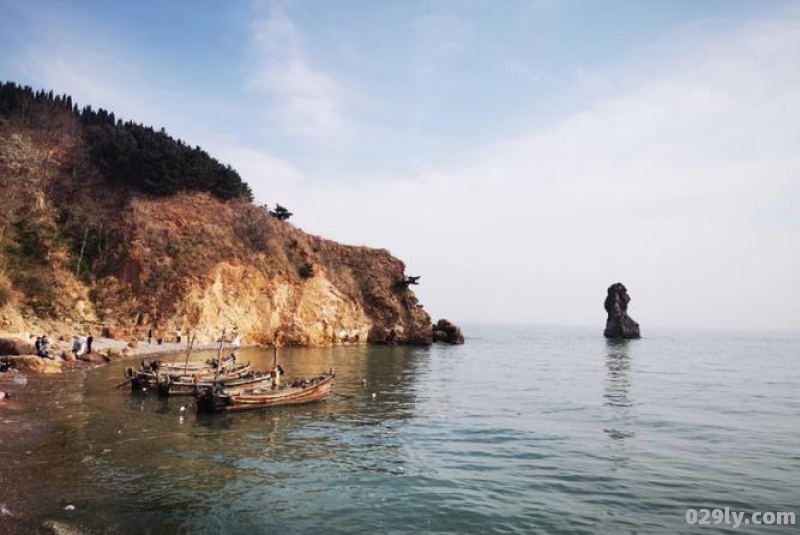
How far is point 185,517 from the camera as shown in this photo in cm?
1229

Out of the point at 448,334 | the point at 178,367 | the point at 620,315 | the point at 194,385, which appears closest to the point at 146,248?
the point at 178,367

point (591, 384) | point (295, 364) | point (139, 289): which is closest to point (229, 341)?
point (139, 289)

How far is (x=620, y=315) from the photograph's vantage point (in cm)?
11931

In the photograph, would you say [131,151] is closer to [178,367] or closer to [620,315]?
[178,367]

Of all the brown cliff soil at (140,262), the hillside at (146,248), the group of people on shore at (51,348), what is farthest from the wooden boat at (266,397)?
the hillside at (146,248)

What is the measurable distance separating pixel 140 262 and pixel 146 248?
216 cm

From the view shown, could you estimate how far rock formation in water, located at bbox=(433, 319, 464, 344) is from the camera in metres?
90.5

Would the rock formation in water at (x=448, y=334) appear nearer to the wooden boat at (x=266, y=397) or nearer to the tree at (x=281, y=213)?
the tree at (x=281, y=213)

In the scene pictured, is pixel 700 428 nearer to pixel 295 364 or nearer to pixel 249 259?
pixel 295 364

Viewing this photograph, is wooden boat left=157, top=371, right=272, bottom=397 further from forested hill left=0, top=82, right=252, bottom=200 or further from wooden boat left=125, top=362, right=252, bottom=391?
forested hill left=0, top=82, right=252, bottom=200

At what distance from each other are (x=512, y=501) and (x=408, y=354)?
164ft

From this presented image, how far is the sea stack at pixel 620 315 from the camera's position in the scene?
390 feet

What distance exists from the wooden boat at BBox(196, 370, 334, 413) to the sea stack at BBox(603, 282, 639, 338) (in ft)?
339

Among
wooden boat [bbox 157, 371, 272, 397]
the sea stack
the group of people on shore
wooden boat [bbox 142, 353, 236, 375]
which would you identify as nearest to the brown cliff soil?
the group of people on shore
